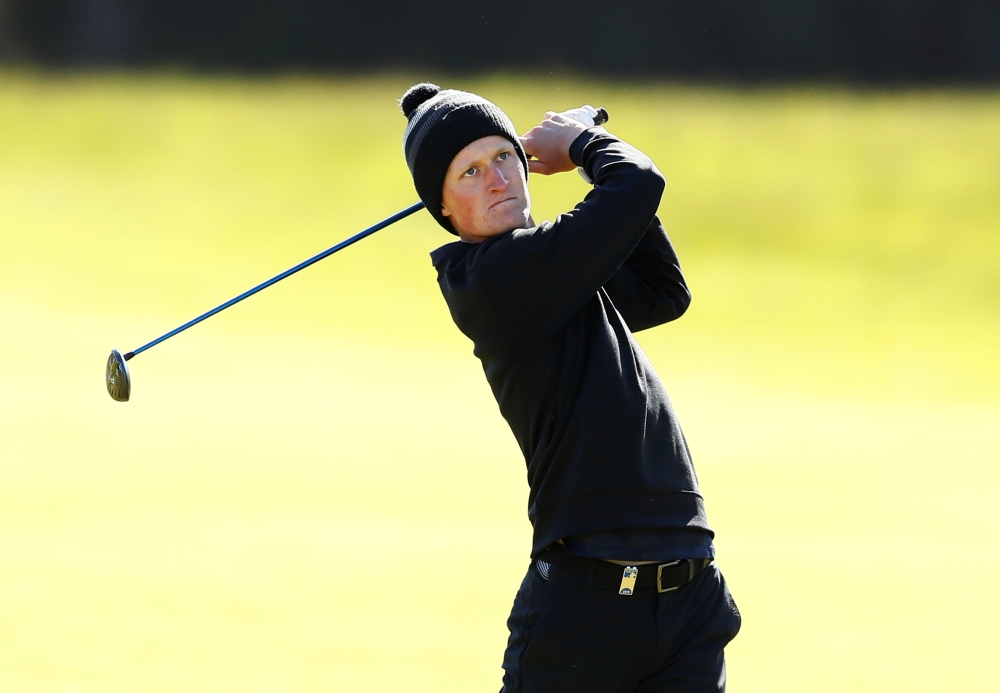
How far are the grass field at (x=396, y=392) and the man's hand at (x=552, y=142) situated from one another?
1.45 metres

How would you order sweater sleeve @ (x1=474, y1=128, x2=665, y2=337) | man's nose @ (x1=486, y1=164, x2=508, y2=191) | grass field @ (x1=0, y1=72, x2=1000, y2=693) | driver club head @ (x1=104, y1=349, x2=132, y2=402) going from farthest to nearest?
grass field @ (x1=0, y1=72, x2=1000, y2=693), driver club head @ (x1=104, y1=349, x2=132, y2=402), man's nose @ (x1=486, y1=164, x2=508, y2=191), sweater sleeve @ (x1=474, y1=128, x2=665, y2=337)

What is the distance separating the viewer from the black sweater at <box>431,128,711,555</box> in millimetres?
1657

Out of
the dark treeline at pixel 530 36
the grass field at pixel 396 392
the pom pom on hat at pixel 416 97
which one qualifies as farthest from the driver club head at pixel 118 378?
the dark treeline at pixel 530 36

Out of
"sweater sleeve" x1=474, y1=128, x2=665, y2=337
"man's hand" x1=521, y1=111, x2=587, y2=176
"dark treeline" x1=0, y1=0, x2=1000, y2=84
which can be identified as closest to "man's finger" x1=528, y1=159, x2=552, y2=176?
"man's hand" x1=521, y1=111, x2=587, y2=176

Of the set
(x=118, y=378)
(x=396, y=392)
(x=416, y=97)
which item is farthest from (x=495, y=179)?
(x=396, y=392)

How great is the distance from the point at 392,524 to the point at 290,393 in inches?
85.8

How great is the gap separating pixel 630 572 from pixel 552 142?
63 centimetres

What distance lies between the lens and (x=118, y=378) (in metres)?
2.33

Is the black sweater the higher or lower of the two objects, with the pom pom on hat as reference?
lower

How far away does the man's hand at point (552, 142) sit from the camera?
1.86 meters

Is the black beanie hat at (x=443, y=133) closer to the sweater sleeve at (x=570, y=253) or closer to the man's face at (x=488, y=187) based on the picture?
the man's face at (x=488, y=187)

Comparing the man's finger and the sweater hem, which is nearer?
the sweater hem

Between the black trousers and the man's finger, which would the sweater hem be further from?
the man's finger

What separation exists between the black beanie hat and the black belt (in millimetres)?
530
